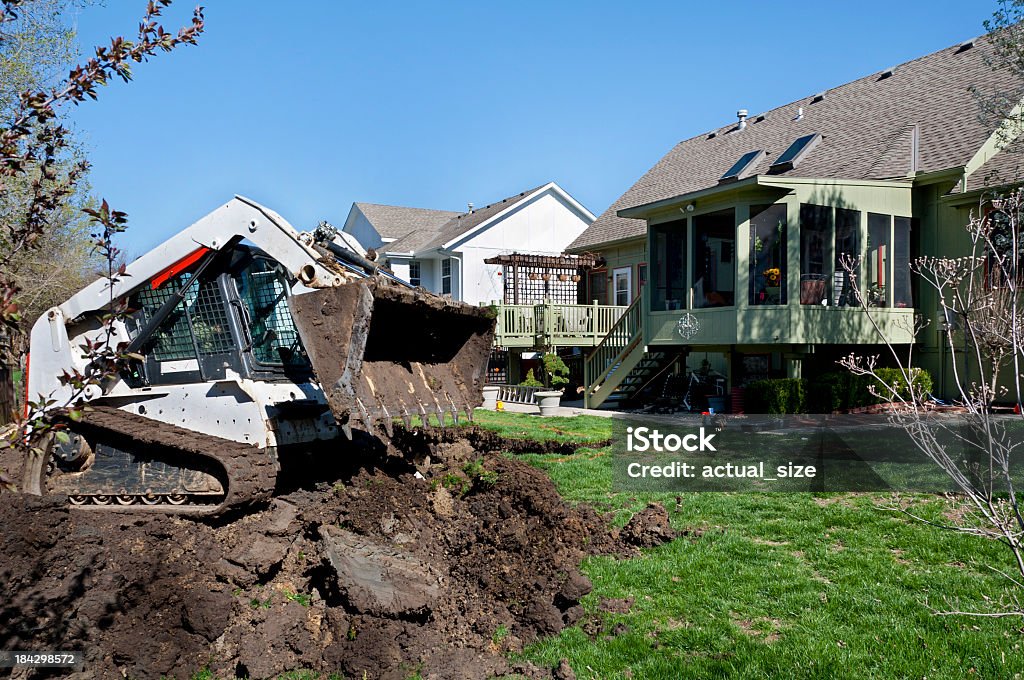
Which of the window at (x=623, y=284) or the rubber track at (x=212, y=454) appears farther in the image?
the window at (x=623, y=284)

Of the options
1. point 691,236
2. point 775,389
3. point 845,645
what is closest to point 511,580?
point 845,645

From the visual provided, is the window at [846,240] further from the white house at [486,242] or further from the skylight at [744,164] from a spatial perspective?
the white house at [486,242]

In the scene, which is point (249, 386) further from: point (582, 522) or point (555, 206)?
point (555, 206)

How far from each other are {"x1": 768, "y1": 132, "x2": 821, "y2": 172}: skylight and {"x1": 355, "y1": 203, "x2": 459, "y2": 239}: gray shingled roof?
61.9 ft

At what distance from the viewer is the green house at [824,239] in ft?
45.6

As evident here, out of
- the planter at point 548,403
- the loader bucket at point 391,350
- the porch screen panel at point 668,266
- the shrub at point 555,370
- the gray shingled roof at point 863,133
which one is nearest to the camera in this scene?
the loader bucket at point 391,350

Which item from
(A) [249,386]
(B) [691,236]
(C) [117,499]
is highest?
(B) [691,236]

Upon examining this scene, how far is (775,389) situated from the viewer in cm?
1360

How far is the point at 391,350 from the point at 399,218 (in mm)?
29940

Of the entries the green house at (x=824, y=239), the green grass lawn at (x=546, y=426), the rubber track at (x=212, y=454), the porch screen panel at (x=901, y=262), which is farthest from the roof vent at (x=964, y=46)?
the rubber track at (x=212, y=454)

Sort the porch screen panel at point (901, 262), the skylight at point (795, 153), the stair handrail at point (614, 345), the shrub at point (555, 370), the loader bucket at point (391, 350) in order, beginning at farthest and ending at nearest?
1. the shrub at point (555, 370)
2. the stair handrail at point (614, 345)
3. the skylight at point (795, 153)
4. the porch screen panel at point (901, 262)
5. the loader bucket at point (391, 350)

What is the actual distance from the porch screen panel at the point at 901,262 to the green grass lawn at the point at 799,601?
8.49 meters

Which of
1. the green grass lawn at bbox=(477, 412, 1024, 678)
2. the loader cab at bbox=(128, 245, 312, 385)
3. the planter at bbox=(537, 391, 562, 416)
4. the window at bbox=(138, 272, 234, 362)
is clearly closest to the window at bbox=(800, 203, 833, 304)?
the planter at bbox=(537, 391, 562, 416)

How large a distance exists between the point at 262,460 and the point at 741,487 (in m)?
5.27
